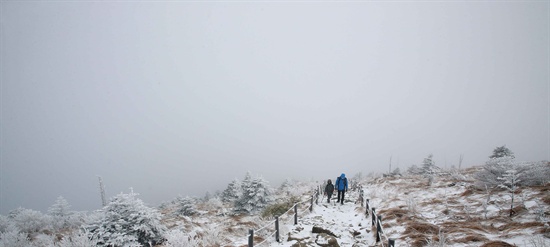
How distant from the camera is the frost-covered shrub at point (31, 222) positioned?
1290cm

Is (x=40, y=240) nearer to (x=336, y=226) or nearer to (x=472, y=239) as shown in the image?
(x=336, y=226)

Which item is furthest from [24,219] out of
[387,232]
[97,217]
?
[387,232]

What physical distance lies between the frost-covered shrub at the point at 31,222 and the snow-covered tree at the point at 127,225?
772 cm

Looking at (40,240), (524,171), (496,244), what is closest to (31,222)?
(40,240)

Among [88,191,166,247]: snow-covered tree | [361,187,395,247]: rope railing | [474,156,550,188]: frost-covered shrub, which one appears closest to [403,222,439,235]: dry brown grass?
[361,187,395,247]: rope railing

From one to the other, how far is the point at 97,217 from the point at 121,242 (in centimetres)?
234

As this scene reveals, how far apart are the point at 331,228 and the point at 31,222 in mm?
17492

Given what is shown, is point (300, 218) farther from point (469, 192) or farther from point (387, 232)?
point (469, 192)

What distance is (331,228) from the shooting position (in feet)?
37.6

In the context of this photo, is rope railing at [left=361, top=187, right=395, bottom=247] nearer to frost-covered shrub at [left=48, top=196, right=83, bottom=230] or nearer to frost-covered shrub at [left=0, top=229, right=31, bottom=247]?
frost-covered shrub at [left=0, top=229, right=31, bottom=247]

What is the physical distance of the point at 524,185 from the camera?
1053 cm

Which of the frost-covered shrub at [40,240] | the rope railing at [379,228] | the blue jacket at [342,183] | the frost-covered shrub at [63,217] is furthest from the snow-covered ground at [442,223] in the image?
the frost-covered shrub at [63,217]

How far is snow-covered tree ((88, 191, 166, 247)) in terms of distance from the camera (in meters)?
8.66

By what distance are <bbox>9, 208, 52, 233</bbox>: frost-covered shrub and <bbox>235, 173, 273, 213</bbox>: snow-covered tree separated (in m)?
11.5
